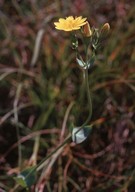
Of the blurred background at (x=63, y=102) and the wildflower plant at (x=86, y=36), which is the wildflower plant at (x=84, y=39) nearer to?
the wildflower plant at (x=86, y=36)

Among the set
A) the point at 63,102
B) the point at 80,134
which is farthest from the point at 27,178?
the point at 63,102

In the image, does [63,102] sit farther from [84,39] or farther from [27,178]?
[84,39]

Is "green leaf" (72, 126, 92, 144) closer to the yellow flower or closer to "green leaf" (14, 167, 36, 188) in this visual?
"green leaf" (14, 167, 36, 188)

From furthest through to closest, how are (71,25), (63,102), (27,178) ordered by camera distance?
1. (63,102)
2. (27,178)
3. (71,25)

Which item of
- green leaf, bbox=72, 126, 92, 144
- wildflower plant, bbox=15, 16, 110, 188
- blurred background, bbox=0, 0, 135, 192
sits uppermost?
wildflower plant, bbox=15, 16, 110, 188

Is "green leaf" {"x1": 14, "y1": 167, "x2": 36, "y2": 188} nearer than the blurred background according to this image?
Yes

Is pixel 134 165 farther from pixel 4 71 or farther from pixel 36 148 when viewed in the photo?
pixel 4 71

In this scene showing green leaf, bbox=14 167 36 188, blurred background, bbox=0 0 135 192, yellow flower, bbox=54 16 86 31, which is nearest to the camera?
yellow flower, bbox=54 16 86 31

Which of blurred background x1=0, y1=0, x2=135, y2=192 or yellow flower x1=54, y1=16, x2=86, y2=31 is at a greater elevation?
yellow flower x1=54, y1=16, x2=86, y2=31

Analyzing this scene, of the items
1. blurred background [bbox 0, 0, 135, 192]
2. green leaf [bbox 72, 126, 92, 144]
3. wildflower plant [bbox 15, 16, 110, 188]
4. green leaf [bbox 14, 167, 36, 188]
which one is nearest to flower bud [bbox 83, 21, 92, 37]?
wildflower plant [bbox 15, 16, 110, 188]
